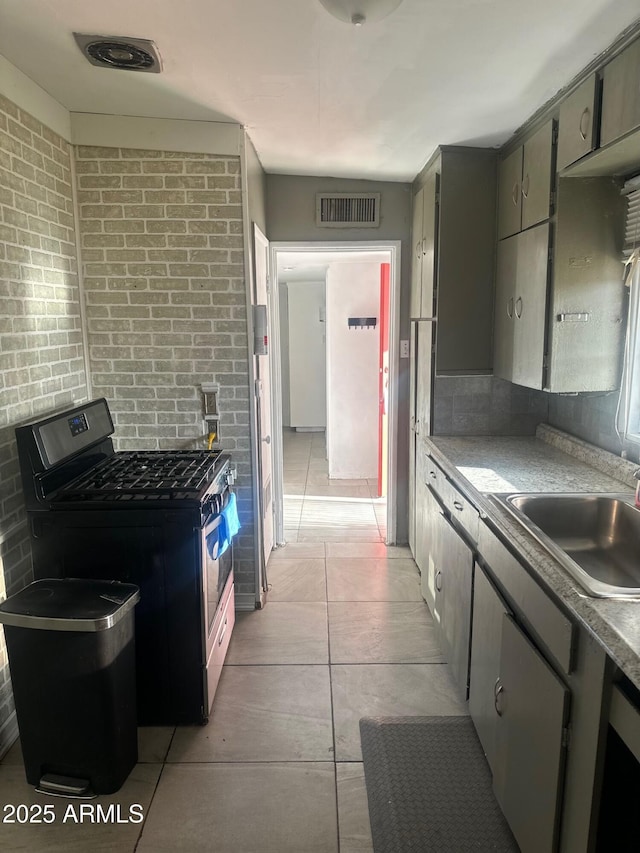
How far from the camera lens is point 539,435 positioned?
118 inches

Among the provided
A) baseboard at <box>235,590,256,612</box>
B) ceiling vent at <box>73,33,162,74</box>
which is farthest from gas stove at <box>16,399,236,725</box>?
ceiling vent at <box>73,33,162,74</box>

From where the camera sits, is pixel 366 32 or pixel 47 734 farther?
pixel 47 734

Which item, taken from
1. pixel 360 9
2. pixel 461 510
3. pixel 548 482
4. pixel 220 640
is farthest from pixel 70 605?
pixel 360 9

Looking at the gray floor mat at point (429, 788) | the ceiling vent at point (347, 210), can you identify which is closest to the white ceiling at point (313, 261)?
the ceiling vent at point (347, 210)

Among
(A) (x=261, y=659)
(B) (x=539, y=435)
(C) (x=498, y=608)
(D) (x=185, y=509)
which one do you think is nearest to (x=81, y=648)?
(D) (x=185, y=509)

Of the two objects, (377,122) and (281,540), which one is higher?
(377,122)

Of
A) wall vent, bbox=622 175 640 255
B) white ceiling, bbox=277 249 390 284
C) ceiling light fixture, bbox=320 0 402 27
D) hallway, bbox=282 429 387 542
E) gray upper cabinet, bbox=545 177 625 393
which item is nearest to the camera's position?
ceiling light fixture, bbox=320 0 402 27

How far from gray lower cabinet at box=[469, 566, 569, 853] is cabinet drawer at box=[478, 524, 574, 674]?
0.15 ft

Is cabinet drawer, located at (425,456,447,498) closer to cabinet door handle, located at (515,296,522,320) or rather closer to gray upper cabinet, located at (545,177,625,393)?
gray upper cabinet, located at (545,177,625,393)

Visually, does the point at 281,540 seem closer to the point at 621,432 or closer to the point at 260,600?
the point at 260,600

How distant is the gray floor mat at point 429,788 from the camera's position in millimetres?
1728

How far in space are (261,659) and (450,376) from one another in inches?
67.5

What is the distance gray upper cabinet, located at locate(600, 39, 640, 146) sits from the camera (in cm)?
160

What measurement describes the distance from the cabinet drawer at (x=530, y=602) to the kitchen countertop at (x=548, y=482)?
4 cm
